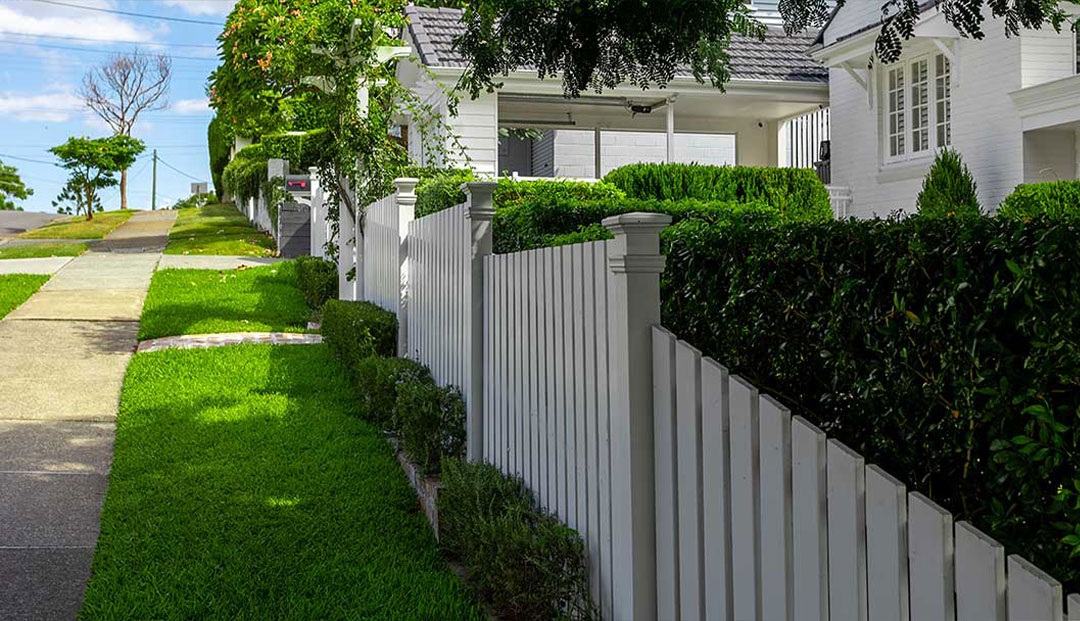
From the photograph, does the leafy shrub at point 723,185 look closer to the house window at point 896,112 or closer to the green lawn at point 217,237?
the house window at point 896,112

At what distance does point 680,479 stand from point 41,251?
21452 mm

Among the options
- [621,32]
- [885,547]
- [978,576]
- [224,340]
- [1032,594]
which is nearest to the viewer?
[1032,594]

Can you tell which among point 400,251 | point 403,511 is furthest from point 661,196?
point 403,511

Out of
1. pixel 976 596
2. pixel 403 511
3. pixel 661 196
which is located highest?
pixel 661 196

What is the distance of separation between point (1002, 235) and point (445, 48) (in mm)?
16441

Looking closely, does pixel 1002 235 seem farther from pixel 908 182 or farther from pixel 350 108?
pixel 908 182

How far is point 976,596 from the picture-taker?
1.94 metres

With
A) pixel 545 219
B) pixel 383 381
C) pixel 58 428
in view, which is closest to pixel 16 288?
pixel 58 428

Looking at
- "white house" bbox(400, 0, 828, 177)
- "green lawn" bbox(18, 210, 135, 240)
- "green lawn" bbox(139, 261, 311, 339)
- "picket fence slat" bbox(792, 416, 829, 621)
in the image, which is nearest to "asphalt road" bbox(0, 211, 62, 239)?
"green lawn" bbox(18, 210, 135, 240)

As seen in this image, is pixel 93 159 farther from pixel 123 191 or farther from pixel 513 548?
pixel 513 548

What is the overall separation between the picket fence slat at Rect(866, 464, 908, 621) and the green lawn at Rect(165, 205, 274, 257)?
66.3 ft

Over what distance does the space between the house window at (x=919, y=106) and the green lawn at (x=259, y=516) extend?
428 inches

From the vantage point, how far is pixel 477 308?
556 cm

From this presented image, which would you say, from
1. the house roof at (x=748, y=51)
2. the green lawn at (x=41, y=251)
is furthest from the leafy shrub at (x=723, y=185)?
the green lawn at (x=41, y=251)
